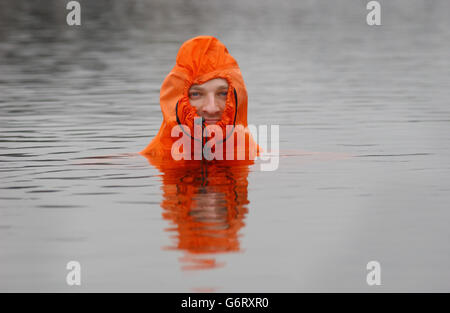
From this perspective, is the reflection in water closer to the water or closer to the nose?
the water

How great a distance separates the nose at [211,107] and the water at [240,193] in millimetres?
705

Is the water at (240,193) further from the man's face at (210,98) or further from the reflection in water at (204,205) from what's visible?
the man's face at (210,98)

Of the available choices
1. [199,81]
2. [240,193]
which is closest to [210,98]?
[199,81]

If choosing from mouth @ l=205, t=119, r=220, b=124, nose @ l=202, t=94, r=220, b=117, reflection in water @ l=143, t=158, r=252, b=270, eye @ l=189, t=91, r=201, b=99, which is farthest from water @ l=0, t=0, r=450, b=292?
eye @ l=189, t=91, r=201, b=99

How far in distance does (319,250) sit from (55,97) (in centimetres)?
1520

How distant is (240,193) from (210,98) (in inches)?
65.2

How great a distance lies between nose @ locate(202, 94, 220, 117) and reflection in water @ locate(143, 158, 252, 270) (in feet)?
2.27

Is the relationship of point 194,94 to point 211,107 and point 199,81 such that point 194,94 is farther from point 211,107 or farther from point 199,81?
point 211,107

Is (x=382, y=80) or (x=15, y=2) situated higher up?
(x=15, y=2)

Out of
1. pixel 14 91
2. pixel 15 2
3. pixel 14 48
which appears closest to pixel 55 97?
pixel 14 91

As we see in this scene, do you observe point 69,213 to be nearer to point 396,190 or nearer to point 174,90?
point 174,90

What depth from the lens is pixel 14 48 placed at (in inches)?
1647

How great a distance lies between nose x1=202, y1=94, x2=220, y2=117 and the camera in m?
12.8

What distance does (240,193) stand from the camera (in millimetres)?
11680
